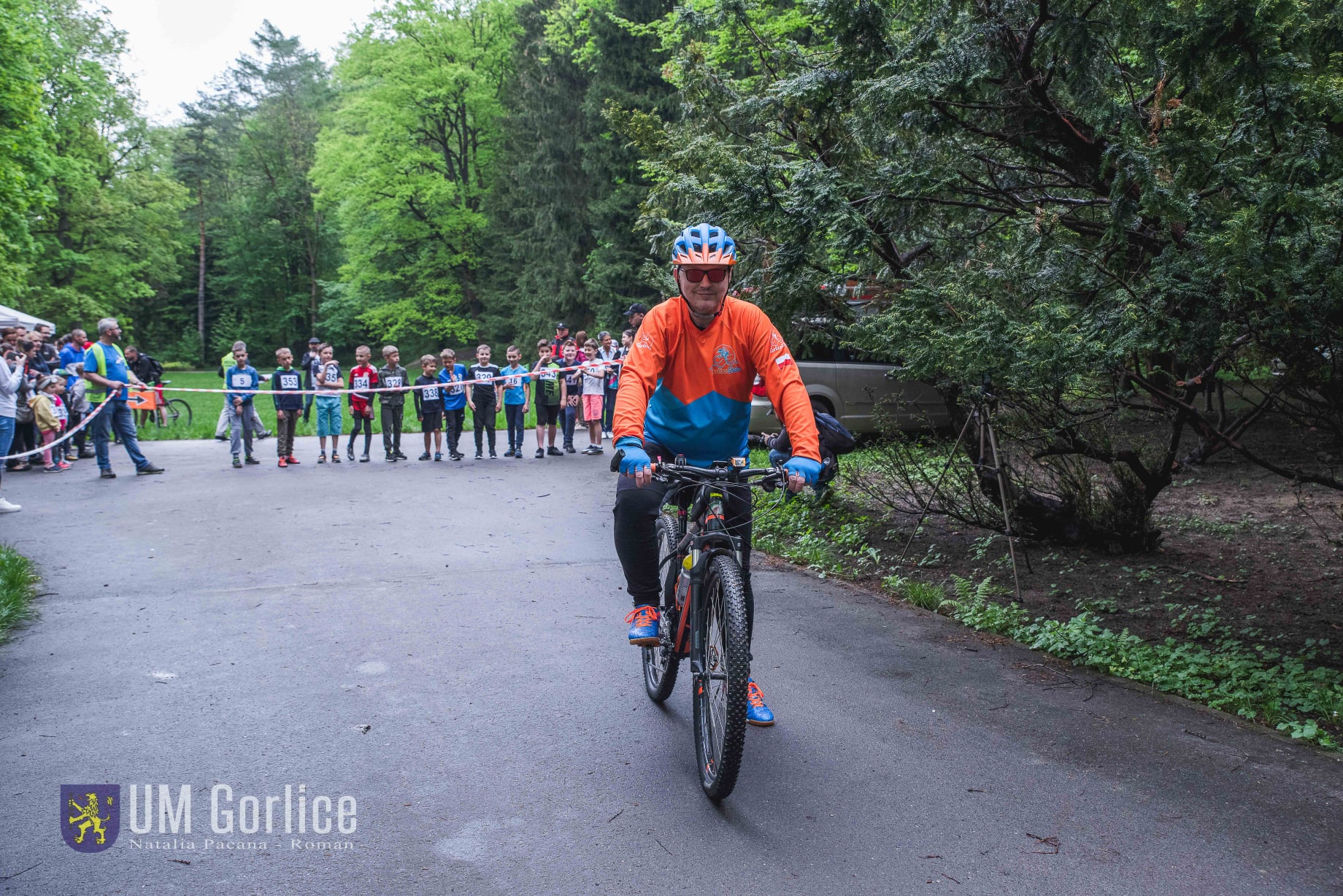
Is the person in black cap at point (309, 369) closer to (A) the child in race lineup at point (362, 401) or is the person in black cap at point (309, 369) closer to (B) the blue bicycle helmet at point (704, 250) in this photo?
(A) the child in race lineup at point (362, 401)

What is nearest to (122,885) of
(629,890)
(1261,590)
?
(629,890)

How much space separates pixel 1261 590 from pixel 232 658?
6.72 m

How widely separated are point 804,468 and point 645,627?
1.30m

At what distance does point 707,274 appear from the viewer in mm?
4402

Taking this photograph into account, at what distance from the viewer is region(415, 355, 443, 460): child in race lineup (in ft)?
52.5

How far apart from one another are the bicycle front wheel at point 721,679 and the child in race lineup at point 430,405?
12393mm

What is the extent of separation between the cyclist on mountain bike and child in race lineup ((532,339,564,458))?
11548 millimetres

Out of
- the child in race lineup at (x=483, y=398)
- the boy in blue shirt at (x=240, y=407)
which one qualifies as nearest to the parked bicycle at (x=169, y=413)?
the boy in blue shirt at (x=240, y=407)

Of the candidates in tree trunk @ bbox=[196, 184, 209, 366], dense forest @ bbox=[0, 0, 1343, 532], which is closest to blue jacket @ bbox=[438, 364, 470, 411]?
dense forest @ bbox=[0, 0, 1343, 532]

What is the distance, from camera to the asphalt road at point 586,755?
11.0ft

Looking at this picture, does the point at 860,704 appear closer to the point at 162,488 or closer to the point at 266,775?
the point at 266,775

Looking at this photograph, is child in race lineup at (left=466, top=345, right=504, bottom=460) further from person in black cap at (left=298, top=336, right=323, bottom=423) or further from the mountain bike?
the mountain bike

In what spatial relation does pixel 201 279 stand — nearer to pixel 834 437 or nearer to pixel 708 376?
pixel 834 437

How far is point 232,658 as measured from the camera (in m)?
5.66
